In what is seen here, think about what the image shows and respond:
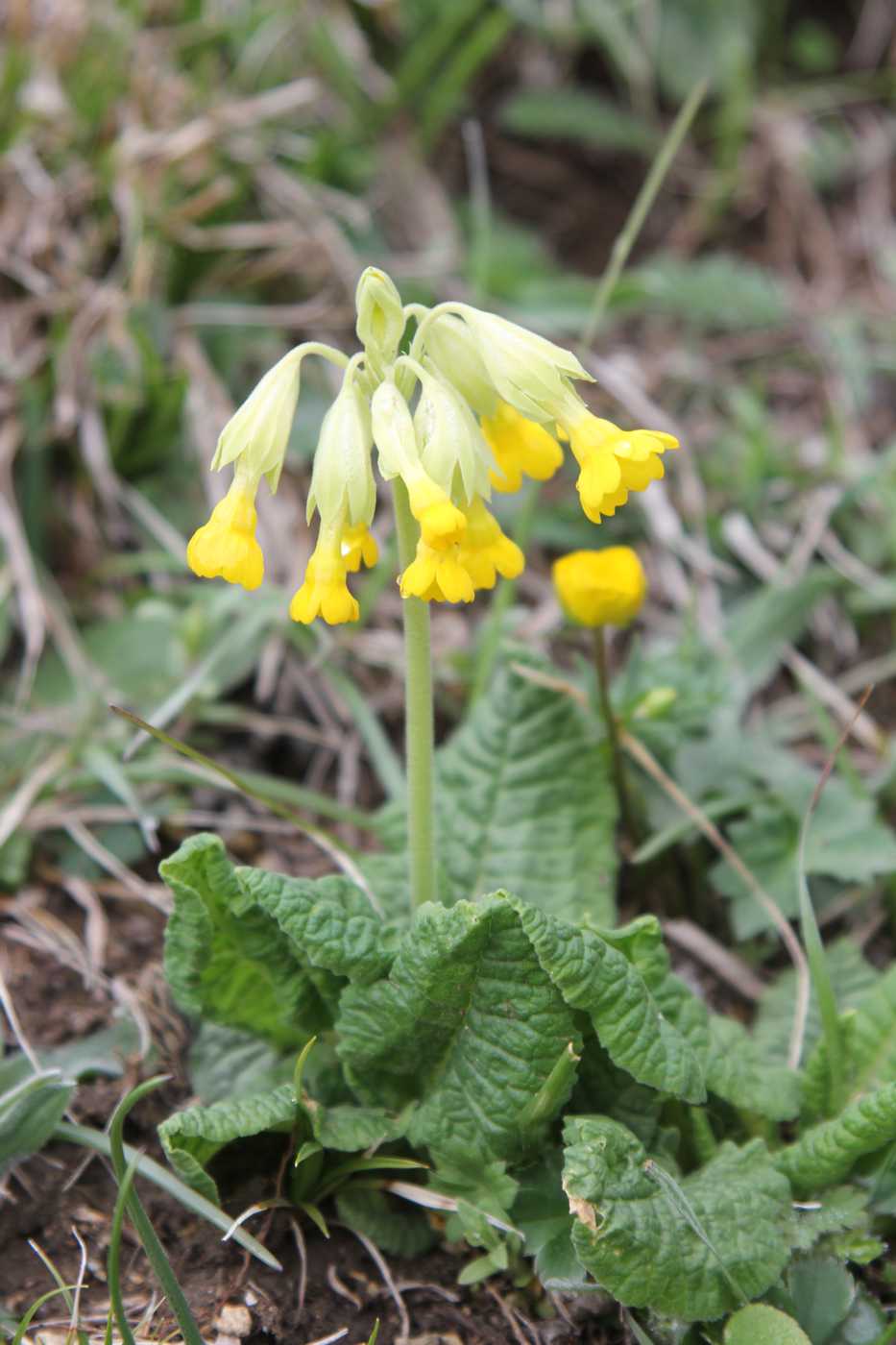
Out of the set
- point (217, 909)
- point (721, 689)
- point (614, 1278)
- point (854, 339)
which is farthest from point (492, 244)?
point (614, 1278)

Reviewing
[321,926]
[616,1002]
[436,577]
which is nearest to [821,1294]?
[616,1002]

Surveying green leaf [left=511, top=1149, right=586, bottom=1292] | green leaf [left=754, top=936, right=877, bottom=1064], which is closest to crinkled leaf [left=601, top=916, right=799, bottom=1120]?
green leaf [left=754, top=936, right=877, bottom=1064]

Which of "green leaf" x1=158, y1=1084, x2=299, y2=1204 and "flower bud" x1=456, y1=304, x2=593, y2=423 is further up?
"flower bud" x1=456, y1=304, x2=593, y2=423

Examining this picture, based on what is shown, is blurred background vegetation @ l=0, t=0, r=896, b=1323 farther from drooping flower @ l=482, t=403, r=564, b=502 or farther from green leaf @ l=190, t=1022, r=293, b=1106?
drooping flower @ l=482, t=403, r=564, b=502

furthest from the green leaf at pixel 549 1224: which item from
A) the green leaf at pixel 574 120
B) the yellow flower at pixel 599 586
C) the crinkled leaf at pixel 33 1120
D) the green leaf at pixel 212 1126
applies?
the green leaf at pixel 574 120

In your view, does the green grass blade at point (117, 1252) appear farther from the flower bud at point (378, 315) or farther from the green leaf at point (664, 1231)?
the flower bud at point (378, 315)

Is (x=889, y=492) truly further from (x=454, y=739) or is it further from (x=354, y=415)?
(x=354, y=415)

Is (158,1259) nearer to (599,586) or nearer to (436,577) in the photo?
(436,577)
